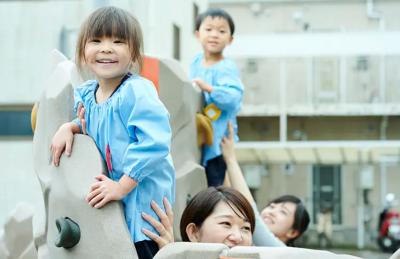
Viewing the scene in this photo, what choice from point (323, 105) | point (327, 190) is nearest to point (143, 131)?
point (323, 105)

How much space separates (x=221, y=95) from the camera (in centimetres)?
437

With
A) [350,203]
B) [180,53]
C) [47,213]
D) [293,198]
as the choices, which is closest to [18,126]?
[180,53]

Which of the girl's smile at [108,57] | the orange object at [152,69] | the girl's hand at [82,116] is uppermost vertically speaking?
the girl's smile at [108,57]

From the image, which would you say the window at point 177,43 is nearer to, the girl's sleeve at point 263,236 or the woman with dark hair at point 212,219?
the girl's sleeve at point 263,236

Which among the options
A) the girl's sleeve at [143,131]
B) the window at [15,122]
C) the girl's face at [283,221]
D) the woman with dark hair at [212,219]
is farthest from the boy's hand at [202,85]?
the window at [15,122]

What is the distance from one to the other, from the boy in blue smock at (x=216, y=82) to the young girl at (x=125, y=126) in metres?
1.40

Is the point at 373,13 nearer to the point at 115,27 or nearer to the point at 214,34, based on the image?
the point at 214,34

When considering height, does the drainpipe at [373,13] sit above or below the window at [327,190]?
above

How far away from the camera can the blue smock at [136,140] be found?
280cm

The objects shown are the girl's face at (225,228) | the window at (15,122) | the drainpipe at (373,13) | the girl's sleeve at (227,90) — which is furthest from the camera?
the drainpipe at (373,13)

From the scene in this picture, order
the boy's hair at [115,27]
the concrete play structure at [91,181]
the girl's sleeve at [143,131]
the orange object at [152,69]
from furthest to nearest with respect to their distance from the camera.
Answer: the orange object at [152,69]
the boy's hair at [115,27]
the girl's sleeve at [143,131]
the concrete play structure at [91,181]

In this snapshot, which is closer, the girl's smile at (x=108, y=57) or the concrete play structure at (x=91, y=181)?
the concrete play structure at (x=91, y=181)

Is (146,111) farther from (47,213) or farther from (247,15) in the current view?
(247,15)

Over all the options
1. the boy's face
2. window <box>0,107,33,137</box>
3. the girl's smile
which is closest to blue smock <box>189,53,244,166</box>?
the boy's face
